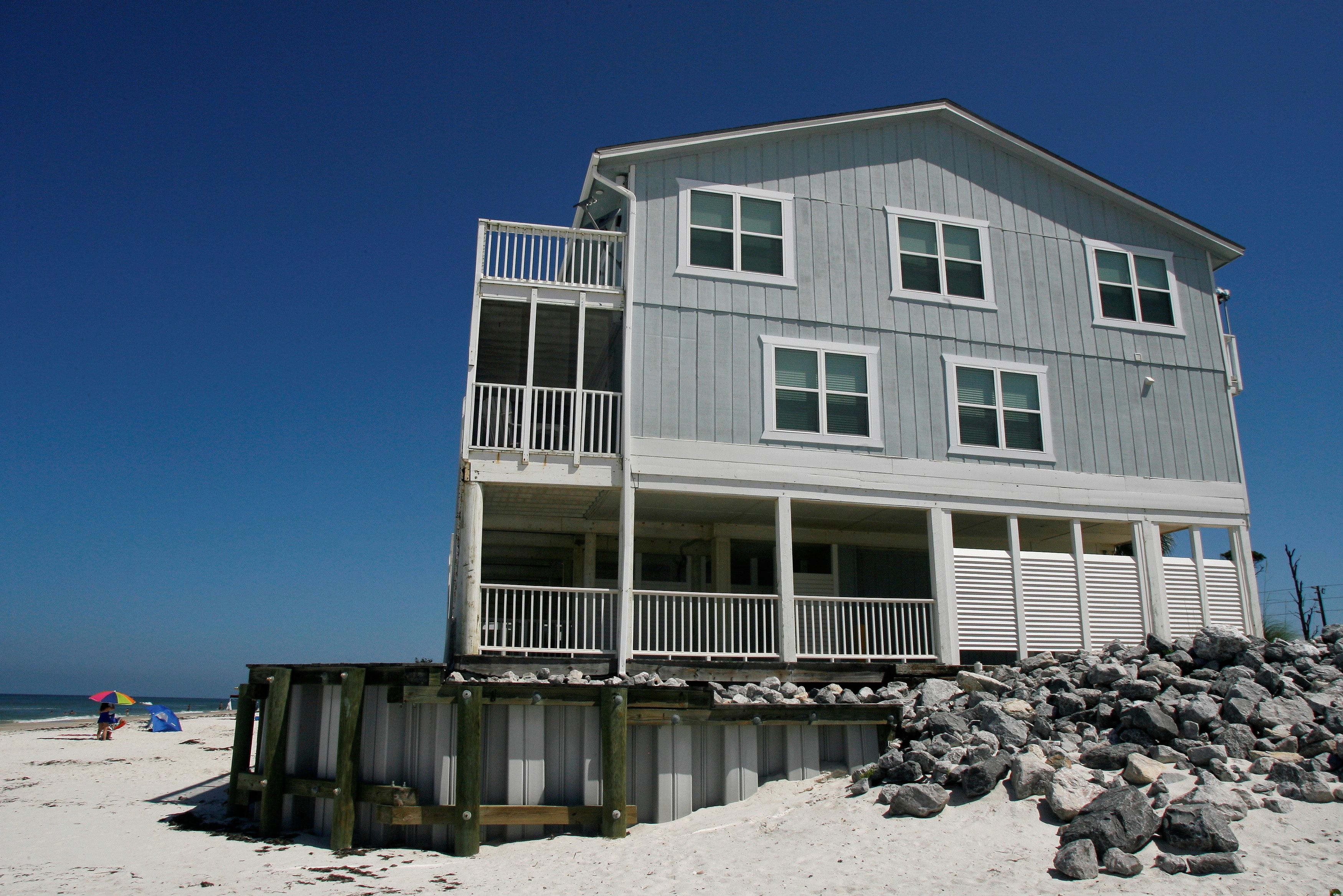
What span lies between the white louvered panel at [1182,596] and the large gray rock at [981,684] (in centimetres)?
422

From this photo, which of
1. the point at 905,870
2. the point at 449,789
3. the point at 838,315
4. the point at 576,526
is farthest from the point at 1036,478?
the point at 449,789

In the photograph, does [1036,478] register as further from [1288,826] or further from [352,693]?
[352,693]

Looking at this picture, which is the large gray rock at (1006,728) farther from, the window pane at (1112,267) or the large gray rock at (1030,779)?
the window pane at (1112,267)

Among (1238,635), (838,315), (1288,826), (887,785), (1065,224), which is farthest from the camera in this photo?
(1065,224)

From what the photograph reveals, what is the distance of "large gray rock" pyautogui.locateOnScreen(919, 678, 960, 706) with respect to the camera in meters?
12.2

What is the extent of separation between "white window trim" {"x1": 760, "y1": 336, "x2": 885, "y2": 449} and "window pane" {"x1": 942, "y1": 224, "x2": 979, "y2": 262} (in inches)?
94.8

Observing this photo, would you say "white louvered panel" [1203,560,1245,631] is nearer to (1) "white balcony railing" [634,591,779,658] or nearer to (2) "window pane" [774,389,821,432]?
(2) "window pane" [774,389,821,432]

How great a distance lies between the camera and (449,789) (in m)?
9.34

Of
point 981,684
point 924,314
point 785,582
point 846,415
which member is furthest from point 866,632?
point 924,314

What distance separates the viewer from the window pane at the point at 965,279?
16109 millimetres

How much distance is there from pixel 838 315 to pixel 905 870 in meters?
9.28

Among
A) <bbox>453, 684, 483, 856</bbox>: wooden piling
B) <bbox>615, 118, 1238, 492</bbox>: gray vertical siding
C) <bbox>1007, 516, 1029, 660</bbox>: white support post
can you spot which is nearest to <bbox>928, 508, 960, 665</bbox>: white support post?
<bbox>1007, 516, 1029, 660</bbox>: white support post

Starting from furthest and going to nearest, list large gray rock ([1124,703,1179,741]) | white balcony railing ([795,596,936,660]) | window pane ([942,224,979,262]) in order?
1. window pane ([942,224,979,262])
2. white balcony railing ([795,596,936,660])
3. large gray rock ([1124,703,1179,741])

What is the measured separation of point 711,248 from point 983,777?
9090 millimetres
